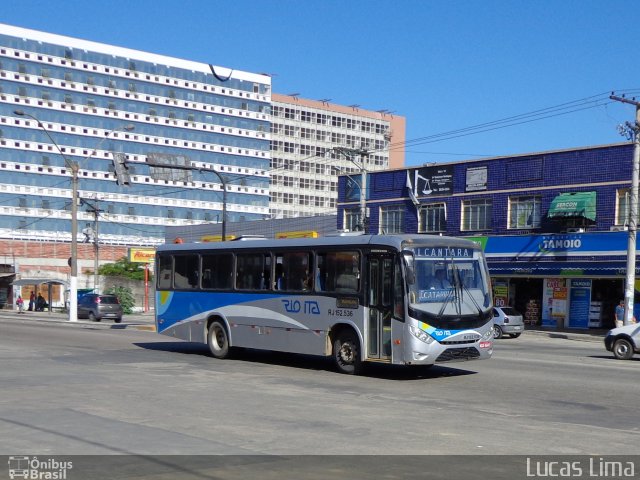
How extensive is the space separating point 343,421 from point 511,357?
522 inches

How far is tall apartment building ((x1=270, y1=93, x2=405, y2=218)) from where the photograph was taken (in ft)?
399

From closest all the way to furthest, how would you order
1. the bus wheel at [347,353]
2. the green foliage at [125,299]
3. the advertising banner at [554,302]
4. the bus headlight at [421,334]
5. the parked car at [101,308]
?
the bus headlight at [421,334]
the bus wheel at [347,353]
the advertising banner at [554,302]
the parked car at [101,308]
the green foliage at [125,299]

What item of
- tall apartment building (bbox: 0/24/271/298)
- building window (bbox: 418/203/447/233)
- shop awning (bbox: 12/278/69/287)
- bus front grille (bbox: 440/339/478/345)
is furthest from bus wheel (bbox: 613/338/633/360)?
tall apartment building (bbox: 0/24/271/298)

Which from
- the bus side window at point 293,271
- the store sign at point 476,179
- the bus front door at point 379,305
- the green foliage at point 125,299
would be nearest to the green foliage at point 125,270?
the green foliage at point 125,299

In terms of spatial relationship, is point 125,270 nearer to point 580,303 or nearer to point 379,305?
point 580,303

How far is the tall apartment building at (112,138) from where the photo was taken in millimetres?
93250

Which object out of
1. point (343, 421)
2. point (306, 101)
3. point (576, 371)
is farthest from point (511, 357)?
point (306, 101)

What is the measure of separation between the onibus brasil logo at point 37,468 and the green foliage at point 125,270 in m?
65.8

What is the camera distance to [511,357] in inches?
952

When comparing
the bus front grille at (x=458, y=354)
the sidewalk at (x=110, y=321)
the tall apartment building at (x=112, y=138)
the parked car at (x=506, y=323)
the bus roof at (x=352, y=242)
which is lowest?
the sidewalk at (x=110, y=321)

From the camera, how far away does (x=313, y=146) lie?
4961 inches

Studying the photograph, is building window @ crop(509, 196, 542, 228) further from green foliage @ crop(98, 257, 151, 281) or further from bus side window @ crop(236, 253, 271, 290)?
green foliage @ crop(98, 257, 151, 281)

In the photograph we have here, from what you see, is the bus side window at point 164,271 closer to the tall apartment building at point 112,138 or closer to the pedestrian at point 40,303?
the pedestrian at point 40,303

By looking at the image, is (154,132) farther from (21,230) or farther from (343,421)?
(343,421)
